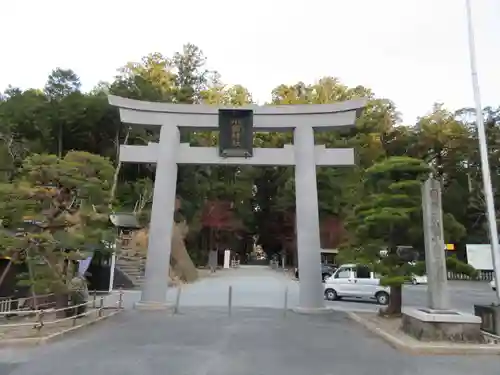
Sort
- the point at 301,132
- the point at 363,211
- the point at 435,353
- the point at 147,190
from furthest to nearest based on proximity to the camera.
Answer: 1. the point at 147,190
2. the point at 301,132
3. the point at 363,211
4. the point at 435,353

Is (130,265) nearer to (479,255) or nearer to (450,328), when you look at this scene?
(450,328)

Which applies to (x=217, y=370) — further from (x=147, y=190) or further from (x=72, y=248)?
(x=147, y=190)

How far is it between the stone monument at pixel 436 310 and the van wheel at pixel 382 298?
8.85 m

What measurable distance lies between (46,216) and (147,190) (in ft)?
67.3

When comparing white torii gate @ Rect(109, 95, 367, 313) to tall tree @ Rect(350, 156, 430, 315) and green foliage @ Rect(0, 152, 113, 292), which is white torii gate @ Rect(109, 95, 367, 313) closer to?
tall tree @ Rect(350, 156, 430, 315)

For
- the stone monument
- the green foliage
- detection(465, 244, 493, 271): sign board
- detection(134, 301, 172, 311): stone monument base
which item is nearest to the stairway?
detection(134, 301, 172, 311): stone monument base

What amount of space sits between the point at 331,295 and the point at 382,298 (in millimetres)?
2439

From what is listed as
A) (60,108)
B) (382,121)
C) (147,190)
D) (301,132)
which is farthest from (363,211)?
(382,121)

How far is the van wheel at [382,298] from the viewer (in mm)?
19156

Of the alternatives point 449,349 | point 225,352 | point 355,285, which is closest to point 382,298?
point 355,285

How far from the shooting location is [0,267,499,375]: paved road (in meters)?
7.06

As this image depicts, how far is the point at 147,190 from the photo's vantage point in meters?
32.5

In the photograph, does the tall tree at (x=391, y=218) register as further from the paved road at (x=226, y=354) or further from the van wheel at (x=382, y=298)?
the van wheel at (x=382, y=298)

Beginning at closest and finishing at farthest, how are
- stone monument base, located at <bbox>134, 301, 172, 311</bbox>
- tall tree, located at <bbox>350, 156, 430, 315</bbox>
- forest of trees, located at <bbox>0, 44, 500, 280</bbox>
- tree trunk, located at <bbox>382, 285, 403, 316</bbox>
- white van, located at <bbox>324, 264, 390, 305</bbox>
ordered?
tall tree, located at <bbox>350, 156, 430, 315</bbox>
tree trunk, located at <bbox>382, 285, 403, 316</bbox>
stone monument base, located at <bbox>134, 301, 172, 311</bbox>
white van, located at <bbox>324, 264, 390, 305</bbox>
forest of trees, located at <bbox>0, 44, 500, 280</bbox>
